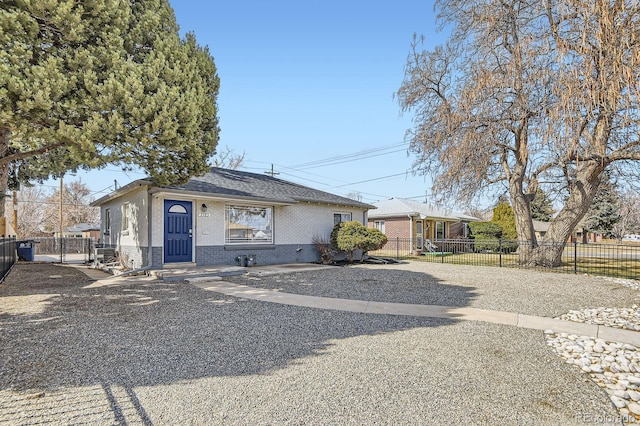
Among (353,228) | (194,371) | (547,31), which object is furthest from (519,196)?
(194,371)

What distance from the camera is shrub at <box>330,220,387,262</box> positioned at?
15242mm

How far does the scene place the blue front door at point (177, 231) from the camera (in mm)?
11727

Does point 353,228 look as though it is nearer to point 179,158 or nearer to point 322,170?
point 179,158

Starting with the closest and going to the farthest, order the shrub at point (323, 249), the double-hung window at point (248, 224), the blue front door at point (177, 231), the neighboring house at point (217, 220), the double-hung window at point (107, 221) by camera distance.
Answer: the neighboring house at point (217, 220) < the blue front door at point (177, 231) < the double-hung window at point (248, 224) < the shrub at point (323, 249) < the double-hung window at point (107, 221)

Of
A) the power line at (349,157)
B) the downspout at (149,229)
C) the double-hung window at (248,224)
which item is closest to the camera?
the downspout at (149,229)

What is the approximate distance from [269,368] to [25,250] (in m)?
21.4

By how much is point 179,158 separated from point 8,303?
4.58 m

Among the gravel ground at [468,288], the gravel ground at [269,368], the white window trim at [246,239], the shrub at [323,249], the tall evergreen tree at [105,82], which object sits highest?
the tall evergreen tree at [105,82]

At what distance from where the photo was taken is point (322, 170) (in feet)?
137

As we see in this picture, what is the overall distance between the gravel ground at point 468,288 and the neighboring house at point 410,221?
11534 millimetres

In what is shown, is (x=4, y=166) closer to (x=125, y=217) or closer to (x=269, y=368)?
(x=125, y=217)

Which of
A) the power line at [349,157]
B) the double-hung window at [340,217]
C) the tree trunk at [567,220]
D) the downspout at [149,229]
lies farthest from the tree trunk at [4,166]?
the power line at [349,157]

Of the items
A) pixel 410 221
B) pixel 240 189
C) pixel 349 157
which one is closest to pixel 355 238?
pixel 240 189

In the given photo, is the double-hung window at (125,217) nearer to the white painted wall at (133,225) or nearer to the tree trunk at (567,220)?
the white painted wall at (133,225)
